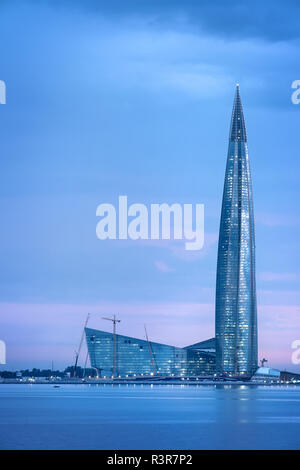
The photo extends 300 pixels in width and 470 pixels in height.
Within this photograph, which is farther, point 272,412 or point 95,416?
point 272,412

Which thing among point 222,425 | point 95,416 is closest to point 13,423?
point 95,416

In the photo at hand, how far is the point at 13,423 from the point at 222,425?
2007 centimetres

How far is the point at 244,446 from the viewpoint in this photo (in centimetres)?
6606

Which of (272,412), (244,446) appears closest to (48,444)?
(244,446)

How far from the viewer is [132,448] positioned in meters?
64.6

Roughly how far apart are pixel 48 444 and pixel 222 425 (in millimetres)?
22146

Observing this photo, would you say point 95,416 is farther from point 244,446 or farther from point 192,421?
point 244,446

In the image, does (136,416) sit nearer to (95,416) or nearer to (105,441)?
(95,416)
